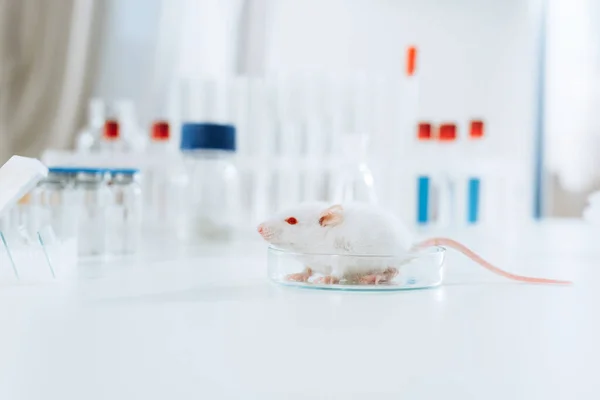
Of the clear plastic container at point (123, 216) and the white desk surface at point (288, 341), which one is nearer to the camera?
the white desk surface at point (288, 341)

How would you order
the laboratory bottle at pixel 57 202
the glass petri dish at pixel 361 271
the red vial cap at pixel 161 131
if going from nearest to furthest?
the glass petri dish at pixel 361 271 < the laboratory bottle at pixel 57 202 < the red vial cap at pixel 161 131

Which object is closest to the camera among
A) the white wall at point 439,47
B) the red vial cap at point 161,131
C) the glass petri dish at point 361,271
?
the glass petri dish at point 361,271

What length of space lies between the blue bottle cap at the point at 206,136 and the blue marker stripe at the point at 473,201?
744 millimetres

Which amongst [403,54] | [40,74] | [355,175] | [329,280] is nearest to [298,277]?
[329,280]

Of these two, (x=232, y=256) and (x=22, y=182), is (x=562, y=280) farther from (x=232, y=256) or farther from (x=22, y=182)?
(x=22, y=182)

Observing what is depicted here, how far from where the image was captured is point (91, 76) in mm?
2367

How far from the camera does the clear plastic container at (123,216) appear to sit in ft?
3.53

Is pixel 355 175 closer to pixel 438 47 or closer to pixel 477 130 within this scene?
pixel 477 130

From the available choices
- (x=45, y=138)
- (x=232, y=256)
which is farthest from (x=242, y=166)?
(x=45, y=138)

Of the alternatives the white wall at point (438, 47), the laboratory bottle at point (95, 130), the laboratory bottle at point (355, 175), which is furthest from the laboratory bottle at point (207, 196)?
the white wall at point (438, 47)

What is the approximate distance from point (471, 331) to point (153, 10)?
221 cm

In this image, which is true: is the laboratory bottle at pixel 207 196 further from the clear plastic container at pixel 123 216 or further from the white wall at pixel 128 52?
the white wall at pixel 128 52

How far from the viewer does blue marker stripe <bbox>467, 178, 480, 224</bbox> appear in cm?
178

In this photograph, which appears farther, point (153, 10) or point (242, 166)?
point (153, 10)
